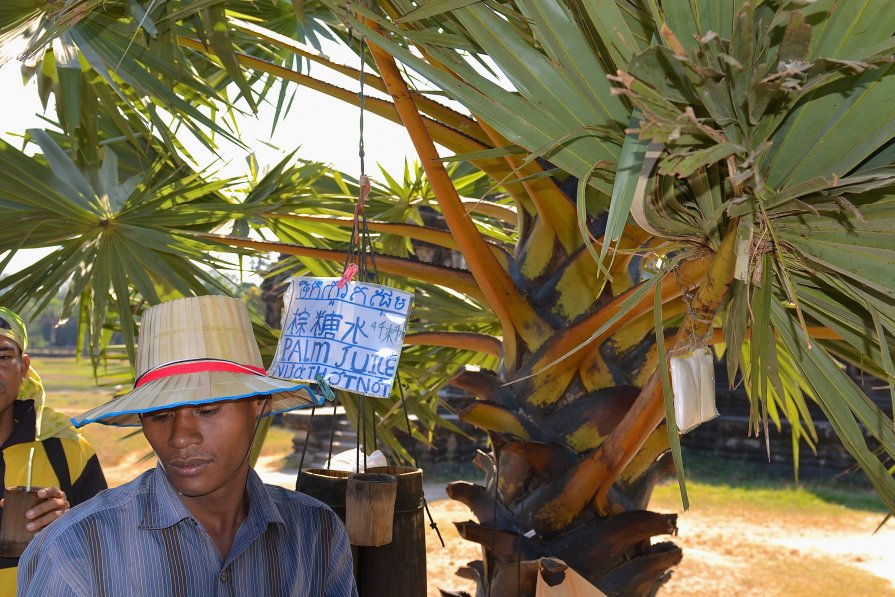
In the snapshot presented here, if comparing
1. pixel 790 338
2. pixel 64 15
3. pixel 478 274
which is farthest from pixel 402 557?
pixel 64 15

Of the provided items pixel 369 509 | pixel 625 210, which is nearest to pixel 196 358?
pixel 369 509

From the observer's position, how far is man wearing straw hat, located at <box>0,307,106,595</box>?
2213mm

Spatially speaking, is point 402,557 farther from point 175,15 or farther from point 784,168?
point 175,15

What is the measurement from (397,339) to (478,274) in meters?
0.57

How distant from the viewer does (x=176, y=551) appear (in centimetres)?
147

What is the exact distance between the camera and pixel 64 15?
183 cm

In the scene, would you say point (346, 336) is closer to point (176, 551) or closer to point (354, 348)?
point (354, 348)

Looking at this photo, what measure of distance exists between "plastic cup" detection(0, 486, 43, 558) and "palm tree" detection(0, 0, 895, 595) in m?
0.94

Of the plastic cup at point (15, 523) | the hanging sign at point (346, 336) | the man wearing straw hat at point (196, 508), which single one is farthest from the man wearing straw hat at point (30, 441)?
the hanging sign at point (346, 336)

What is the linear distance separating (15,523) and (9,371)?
1.70ft

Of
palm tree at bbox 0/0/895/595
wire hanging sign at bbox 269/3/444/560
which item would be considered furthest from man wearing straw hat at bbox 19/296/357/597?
palm tree at bbox 0/0/895/595

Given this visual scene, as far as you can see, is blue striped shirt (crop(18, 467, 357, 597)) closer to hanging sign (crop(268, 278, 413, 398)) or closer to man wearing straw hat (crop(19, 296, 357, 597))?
man wearing straw hat (crop(19, 296, 357, 597))

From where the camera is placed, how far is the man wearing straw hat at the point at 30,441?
2213 mm

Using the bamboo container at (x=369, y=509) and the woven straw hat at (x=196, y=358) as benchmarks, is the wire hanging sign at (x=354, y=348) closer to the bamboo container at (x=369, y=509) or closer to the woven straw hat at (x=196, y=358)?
the bamboo container at (x=369, y=509)
